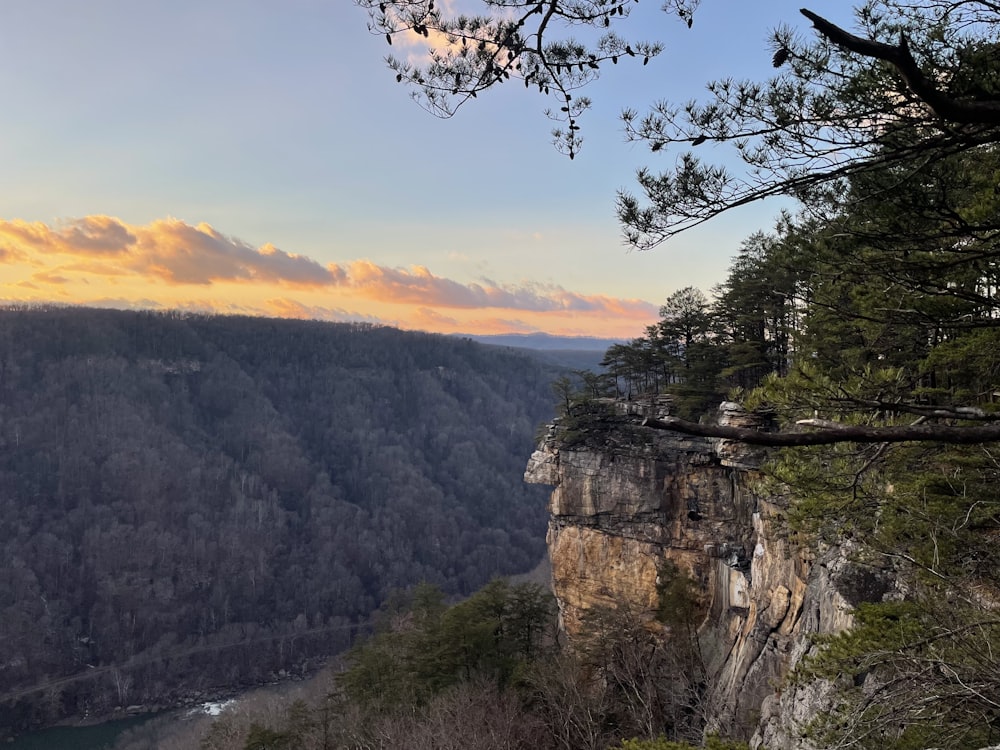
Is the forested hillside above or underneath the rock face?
underneath

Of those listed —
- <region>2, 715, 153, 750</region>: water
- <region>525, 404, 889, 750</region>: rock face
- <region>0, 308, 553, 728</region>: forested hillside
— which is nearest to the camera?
<region>525, 404, 889, 750</region>: rock face

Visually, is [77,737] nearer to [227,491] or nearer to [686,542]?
[686,542]

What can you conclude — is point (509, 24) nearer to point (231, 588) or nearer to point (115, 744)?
point (115, 744)

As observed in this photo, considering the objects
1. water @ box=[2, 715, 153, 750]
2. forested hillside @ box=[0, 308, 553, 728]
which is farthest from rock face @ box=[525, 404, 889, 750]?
forested hillside @ box=[0, 308, 553, 728]

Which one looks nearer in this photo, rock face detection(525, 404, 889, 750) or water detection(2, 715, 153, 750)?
rock face detection(525, 404, 889, 750)

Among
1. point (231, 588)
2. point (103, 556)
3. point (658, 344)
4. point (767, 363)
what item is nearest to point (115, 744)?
point (231, 588)

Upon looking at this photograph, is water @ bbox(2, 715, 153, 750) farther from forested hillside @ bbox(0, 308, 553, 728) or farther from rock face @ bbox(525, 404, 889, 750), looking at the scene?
rock face @ bbox(525, 404, 889, 750)

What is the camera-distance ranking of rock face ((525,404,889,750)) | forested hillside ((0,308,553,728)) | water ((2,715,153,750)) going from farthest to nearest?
forested hillside ((0,308,553,728)) → water ((2,715,153,750)) → rock face ((525,404,889,750))

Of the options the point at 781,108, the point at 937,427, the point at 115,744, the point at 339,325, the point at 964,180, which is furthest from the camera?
the point at 339,325
